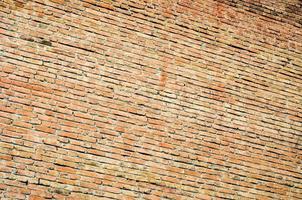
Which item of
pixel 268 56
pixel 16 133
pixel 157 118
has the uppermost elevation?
pixel 268 56

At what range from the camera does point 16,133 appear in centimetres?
327

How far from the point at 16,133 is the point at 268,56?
153 inches

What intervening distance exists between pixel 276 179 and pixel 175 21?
110 inches

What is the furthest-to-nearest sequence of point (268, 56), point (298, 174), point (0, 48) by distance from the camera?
point (268, 56)
point (298, 174)
point (0, 48)

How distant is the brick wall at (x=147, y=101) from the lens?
11.0 feet

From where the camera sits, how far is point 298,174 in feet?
13.2

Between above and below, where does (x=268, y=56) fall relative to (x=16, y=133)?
above

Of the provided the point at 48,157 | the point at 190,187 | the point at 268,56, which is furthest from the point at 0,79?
the point at 268,56

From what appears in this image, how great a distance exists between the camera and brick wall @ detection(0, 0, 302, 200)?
3.35 meters

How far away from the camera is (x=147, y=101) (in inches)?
148

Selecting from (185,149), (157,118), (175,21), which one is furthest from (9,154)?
(175,21)

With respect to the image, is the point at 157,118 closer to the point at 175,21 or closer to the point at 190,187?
the point at 190,187

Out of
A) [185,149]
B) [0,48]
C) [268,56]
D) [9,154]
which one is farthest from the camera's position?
[268,56]

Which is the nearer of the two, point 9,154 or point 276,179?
point 9,154
